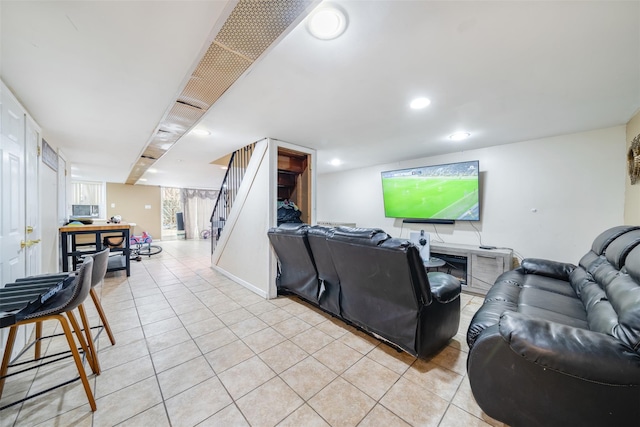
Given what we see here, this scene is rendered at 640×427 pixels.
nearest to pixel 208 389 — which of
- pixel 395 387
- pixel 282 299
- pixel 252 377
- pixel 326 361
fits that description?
pixel 252 377

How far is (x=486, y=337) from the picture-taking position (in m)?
1.20

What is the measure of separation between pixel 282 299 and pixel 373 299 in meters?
1.55

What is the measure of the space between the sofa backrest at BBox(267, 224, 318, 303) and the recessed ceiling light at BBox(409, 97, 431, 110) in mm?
1645

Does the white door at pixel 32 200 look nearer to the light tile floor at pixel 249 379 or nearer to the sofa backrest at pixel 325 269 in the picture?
the light tile floor at pixel 249 379

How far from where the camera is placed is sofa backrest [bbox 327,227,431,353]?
1.65m

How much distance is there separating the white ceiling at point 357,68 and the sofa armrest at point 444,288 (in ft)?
5.47

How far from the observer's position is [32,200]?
2209mm

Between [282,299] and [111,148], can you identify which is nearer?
[282,299]

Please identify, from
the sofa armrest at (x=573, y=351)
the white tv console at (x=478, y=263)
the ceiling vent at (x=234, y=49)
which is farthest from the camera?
the white tv console at (x=478, y=263)

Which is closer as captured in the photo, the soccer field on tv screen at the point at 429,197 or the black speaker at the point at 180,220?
the soccer field on tv screen at the point at 429,197

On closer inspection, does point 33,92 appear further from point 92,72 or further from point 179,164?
point 179,164

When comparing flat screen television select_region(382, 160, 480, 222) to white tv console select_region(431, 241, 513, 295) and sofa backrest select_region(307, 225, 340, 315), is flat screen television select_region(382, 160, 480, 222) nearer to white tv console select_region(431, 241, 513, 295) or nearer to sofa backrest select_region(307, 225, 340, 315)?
white tv console select_region(431, 241, 513, 295)

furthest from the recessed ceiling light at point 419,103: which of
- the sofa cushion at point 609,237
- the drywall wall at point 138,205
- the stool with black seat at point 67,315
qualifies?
the drywall wall at point 138,205

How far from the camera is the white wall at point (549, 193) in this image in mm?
2727
